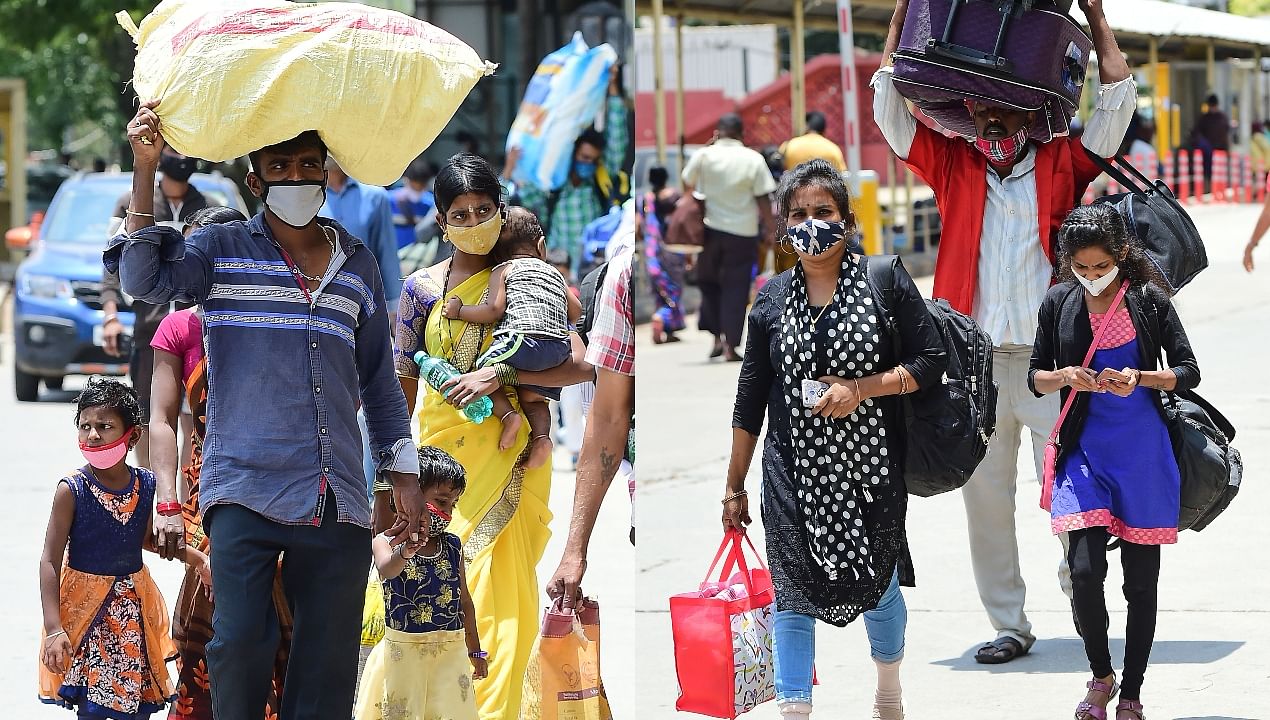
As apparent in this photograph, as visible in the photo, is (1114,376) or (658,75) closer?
(1114,376)

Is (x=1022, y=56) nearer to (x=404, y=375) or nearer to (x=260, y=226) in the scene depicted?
(x=404, y=375)

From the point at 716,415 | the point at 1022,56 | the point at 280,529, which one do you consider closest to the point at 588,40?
the point at 716,415

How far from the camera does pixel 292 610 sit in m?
4.56

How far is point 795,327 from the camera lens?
16.7 feet

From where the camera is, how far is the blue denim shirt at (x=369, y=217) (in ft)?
28.9

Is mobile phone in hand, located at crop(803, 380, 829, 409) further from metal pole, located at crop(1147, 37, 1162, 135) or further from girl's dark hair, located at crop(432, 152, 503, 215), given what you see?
metal pole, located at crop(1147, 37, 1162, 135)

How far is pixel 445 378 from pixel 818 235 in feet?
3.88

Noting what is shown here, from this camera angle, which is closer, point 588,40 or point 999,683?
point 999,683

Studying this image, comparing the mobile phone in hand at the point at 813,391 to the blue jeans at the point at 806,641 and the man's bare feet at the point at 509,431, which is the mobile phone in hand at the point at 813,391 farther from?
the man's bare feet at the point at 509,431

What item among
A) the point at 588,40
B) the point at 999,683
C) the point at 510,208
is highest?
the point at 588,40

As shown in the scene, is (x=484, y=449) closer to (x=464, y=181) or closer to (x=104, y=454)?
(x=464, y=181)

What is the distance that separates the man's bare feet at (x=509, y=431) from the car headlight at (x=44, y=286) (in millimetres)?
10770

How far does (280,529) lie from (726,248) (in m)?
11.3

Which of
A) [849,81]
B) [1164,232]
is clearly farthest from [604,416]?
[849,81]
